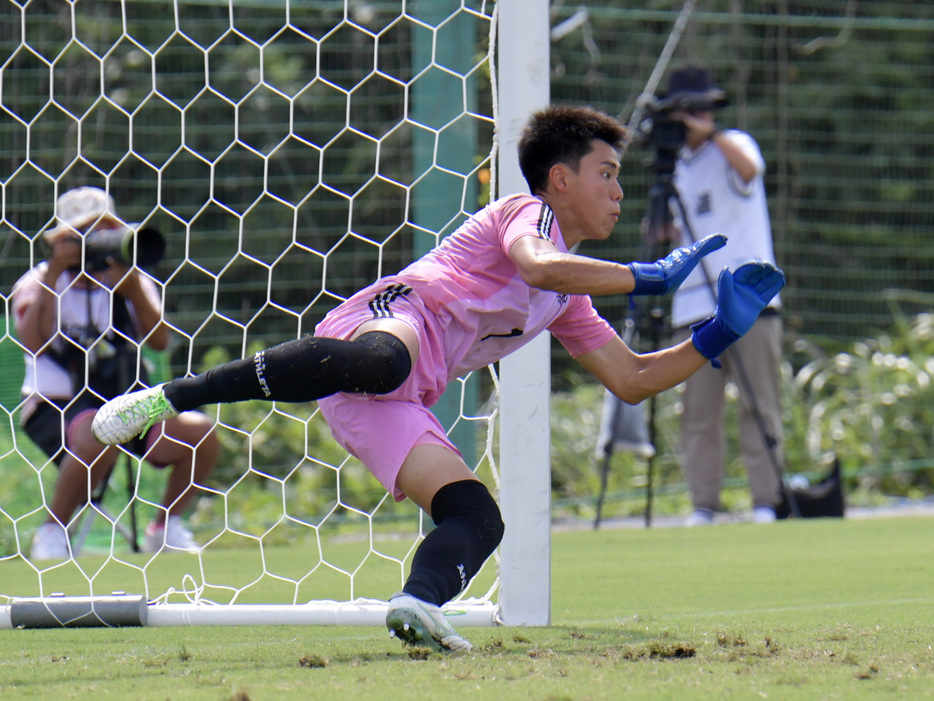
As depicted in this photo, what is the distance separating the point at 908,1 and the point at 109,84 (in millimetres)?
7252

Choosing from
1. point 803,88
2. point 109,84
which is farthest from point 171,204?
point 803,88

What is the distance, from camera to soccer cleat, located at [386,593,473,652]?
7.80ft

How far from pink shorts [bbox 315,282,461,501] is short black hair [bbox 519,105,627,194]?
469 millimetres

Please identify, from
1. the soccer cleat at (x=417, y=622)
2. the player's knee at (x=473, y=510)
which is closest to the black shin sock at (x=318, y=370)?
the player's knee at (x=473, y=510)

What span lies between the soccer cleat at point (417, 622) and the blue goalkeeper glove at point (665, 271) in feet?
2.59

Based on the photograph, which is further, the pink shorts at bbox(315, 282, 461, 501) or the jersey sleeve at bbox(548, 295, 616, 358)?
the jersey sleeve at bbox(548, 295, 616, 358)

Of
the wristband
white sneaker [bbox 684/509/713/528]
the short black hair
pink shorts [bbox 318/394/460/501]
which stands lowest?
white sneaker [bbox 684/509/713/528]

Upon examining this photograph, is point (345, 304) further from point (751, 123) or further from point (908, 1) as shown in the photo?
point (908, 1)

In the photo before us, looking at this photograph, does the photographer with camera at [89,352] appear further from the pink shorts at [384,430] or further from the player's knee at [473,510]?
the player's knee at [473,510]

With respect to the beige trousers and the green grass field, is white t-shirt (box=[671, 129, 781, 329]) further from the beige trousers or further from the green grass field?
the green grass field

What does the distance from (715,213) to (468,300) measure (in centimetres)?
343

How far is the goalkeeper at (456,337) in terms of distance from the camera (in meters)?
2.55

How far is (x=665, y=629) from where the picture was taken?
2.92 meters

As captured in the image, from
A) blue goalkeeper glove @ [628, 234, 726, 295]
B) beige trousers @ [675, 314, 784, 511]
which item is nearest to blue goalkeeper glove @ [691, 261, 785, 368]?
blue goalkeeper glove @ [628, 234, 726, 295]
